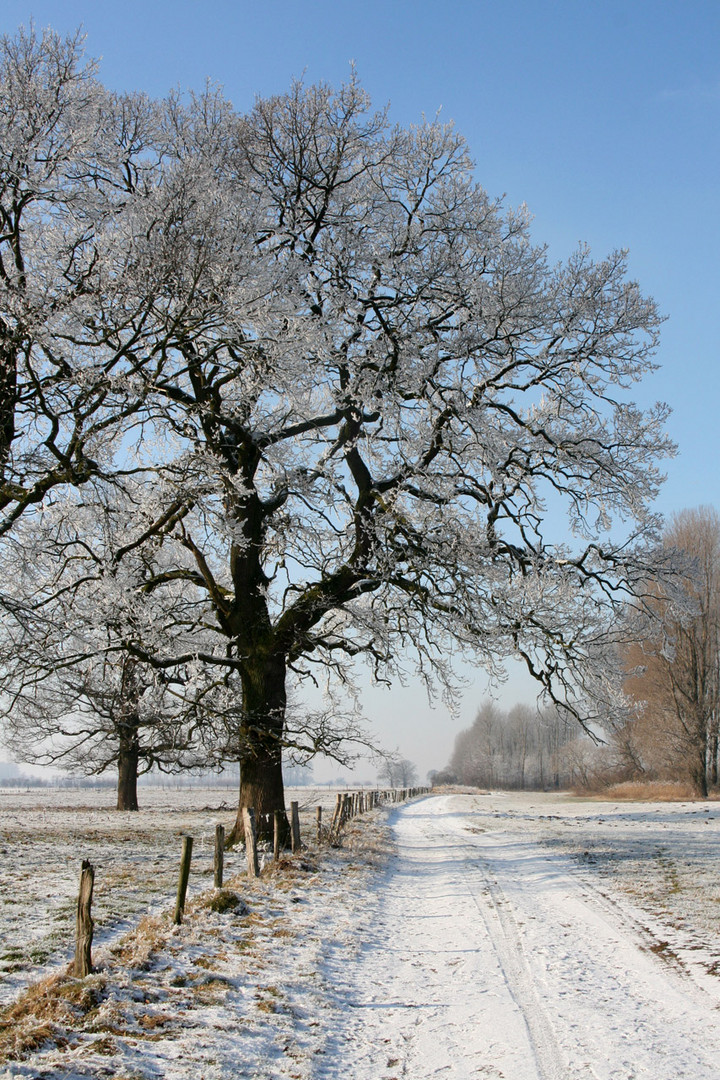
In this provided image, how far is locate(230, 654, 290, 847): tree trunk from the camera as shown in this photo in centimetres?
1421

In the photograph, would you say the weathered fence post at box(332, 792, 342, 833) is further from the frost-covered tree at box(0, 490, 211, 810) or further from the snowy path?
the snowy path

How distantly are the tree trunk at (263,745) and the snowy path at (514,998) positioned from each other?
468cm

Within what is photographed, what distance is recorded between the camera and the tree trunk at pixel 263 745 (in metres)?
14.2

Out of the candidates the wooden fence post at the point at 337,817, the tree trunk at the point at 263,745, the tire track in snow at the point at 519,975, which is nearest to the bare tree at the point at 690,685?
the wooden fence post at the point at 337,817

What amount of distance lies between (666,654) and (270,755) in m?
7.92

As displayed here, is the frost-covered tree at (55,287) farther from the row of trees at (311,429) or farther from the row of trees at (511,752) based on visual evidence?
the row of trees at (511,752)

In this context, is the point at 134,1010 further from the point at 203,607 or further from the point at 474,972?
the point at 203,607

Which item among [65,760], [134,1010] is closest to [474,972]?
[134,1010]

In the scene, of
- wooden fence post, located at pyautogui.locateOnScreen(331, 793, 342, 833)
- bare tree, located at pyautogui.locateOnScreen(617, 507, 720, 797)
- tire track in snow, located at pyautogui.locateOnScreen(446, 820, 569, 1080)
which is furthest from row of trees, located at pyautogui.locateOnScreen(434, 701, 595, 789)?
tire track in snow, located at pyautogui.locateOnScreen(446, 820, 569, 1080)

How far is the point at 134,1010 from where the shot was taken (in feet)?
16.3

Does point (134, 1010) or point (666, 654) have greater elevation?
point (666, 654)

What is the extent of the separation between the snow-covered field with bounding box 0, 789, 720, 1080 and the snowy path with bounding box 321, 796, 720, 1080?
22 millimetres

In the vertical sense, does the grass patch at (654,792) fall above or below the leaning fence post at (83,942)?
below

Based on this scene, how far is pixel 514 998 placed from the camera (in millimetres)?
5758
